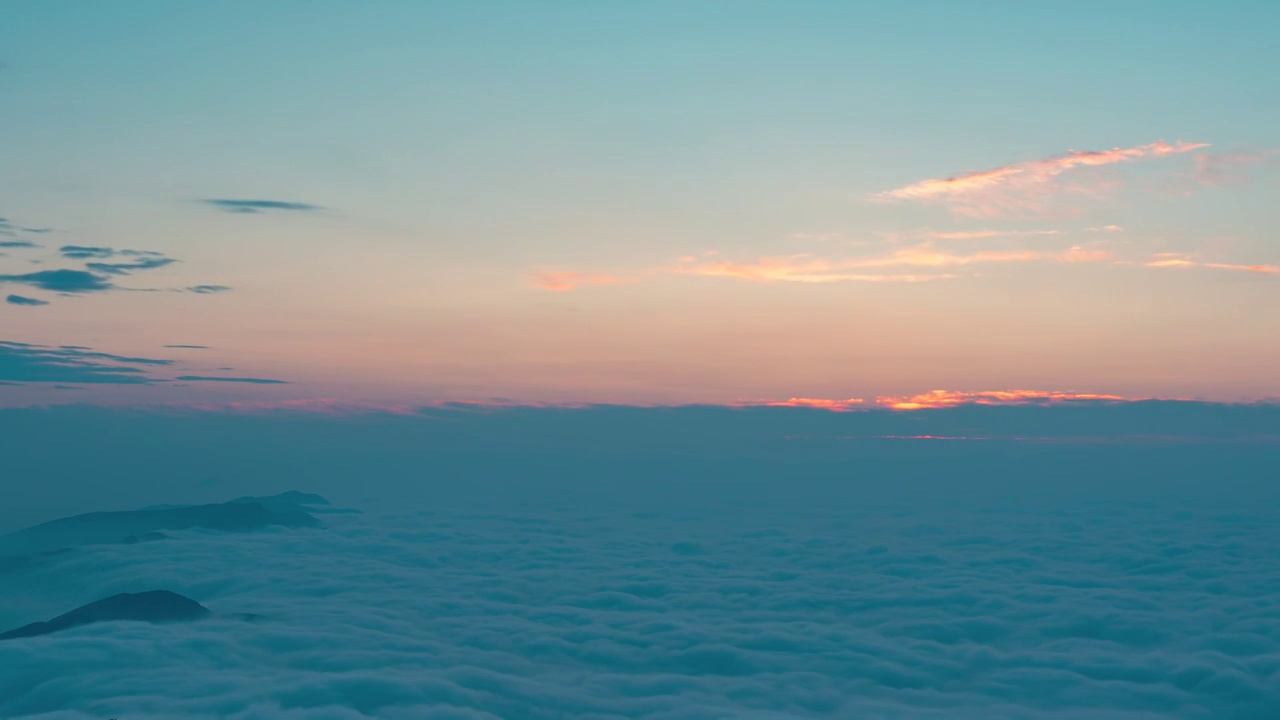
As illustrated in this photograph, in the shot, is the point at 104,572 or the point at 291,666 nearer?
the point at 291,666

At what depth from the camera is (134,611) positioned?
94625mm

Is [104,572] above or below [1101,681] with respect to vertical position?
below

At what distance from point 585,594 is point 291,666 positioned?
46146 millimetres

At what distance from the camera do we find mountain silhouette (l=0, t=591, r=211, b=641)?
3477 inches

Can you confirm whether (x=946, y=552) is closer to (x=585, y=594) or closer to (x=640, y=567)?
(x=640, y=567)

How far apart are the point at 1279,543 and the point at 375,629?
535ft

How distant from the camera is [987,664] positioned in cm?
7381

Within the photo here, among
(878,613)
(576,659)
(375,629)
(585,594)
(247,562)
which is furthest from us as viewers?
(247,562)

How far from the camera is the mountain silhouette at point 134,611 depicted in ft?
290

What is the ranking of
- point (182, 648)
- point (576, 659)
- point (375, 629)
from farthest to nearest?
point (375, 629)
point (576, 659)
point (182, 648)

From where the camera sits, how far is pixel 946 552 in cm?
14938

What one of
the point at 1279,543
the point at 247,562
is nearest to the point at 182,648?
the point at 247,562

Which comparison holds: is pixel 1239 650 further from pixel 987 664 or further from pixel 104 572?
pixel 104 572

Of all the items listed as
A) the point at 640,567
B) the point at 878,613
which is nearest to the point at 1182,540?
the point at 878,613
